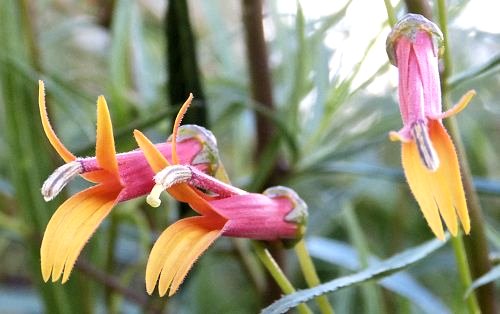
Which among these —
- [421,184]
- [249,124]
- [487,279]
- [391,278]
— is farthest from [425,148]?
[249,124]

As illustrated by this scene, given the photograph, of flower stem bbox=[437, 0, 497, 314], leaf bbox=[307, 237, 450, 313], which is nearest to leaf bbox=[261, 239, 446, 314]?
flower stem bbox=[437, 0, 497, 314]

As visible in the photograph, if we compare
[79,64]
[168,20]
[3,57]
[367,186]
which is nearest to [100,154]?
[168,20]

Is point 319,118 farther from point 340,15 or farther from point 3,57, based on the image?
point 3,57

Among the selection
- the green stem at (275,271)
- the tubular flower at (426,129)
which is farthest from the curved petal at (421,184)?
the green stem at (275,271)

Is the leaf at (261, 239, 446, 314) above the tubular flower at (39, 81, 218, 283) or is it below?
below

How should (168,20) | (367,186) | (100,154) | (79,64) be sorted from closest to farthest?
(100,154)
(168,20)
(367,186)
(79,64)

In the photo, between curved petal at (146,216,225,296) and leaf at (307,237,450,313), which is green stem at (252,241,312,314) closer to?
curved petal at (146,216,225,296)

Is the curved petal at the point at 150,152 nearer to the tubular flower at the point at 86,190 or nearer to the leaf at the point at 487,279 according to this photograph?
the tubular flower at the point at 86,190
